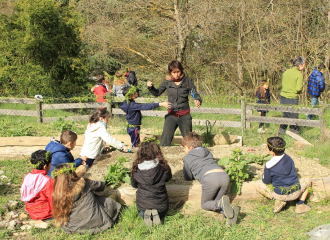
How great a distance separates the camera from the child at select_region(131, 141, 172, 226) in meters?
3.86

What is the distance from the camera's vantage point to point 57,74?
11.5m

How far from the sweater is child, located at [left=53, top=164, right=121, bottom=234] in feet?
18.0

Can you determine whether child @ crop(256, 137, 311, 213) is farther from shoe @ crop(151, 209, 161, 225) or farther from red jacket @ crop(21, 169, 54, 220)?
red jacket @ crop(21, 169, 54, 220)

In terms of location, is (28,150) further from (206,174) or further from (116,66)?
(116,66)

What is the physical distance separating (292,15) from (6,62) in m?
9.96

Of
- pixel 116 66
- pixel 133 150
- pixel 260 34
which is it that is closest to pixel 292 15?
pixel 260 34

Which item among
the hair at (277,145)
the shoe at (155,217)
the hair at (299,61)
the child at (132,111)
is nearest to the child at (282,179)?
the hair at (277,145)

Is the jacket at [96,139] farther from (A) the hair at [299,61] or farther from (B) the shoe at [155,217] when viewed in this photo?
(A) the hair at [299,61]

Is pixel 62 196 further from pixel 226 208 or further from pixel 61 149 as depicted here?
pixel 226 208

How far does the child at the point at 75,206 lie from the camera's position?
3.61 metres

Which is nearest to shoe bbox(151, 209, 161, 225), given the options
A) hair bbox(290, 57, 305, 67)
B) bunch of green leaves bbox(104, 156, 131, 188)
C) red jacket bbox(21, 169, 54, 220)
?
bunch of green leaves bbox(104, 156, 131, 188)

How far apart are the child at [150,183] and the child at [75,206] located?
0.45 metres

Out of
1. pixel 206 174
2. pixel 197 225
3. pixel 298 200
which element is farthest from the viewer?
pixel 298 200

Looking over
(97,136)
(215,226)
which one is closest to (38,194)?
(97,136)
